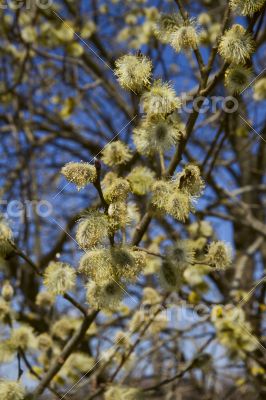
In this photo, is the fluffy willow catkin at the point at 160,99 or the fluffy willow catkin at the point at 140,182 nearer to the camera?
the fluffy willow catkin at the point at 160,99

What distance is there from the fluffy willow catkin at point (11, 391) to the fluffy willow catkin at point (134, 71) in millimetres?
1028

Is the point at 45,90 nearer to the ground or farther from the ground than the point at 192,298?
farther from the ground

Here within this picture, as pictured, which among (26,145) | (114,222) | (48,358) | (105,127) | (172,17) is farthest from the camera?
(105,127)

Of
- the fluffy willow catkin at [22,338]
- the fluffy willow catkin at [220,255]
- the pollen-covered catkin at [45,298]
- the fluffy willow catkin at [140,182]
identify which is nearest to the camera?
the fluffy willow catkin at [140,182]

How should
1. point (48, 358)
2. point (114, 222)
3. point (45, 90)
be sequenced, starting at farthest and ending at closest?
point (45, 90) < point (48, 358) < point (114, 222)

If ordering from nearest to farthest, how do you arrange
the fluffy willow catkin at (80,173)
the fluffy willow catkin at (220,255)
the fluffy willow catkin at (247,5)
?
the fluffy willow catkin at (80,173)
the fluffy willow catkin at (247,5)
the fluffy willow catkin at (220,255)

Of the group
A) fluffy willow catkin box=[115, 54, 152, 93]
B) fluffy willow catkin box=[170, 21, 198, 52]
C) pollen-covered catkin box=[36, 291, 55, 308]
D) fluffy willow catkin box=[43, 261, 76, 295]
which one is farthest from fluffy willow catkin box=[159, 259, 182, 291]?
pollen-covered catkin box=[36, 291, 55, 308]

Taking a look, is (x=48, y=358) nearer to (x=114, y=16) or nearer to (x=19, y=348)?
(x=19, y=348)

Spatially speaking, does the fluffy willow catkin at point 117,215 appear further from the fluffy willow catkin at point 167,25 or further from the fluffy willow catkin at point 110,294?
the fluffy willow catkin at point 167,25

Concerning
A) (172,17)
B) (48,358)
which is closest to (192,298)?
(48,358)

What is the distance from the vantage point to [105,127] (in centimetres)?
575

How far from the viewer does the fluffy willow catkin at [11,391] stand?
166 centimetres

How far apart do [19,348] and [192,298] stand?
3.01 ft

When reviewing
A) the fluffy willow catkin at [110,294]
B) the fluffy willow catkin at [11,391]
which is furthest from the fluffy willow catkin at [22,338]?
the fluffy willow catkin at [110,294]
